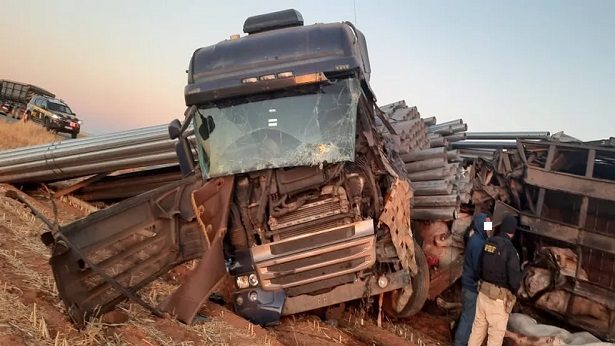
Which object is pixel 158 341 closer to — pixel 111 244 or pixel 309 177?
pixel 111 244

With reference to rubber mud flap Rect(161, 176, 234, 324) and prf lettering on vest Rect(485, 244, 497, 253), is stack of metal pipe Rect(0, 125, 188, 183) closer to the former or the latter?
rubber mud flap Rect(161, 176, 234, 324)

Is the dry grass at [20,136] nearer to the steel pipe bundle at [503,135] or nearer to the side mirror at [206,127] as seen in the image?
the side mirror at [206,127]

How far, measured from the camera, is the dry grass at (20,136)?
48.0 feet


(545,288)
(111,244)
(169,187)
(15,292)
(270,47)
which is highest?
(270,47)

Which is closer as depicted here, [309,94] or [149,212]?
[149,212]

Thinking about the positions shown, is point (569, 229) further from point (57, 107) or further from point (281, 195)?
point (57, 107)

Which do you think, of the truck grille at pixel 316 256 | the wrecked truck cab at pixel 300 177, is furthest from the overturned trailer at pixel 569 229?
the truck grille at pixel 316 256

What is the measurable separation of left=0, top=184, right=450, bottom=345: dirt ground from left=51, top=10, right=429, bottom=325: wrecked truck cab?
0.94 feet

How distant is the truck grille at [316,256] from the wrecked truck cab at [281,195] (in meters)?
0.01

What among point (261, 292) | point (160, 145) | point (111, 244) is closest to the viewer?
point (111, 244)

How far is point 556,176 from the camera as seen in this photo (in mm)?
7820

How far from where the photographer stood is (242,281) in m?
5.65

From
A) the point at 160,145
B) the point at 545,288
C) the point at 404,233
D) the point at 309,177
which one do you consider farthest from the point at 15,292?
the point at 545,288

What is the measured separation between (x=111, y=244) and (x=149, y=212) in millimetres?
467
